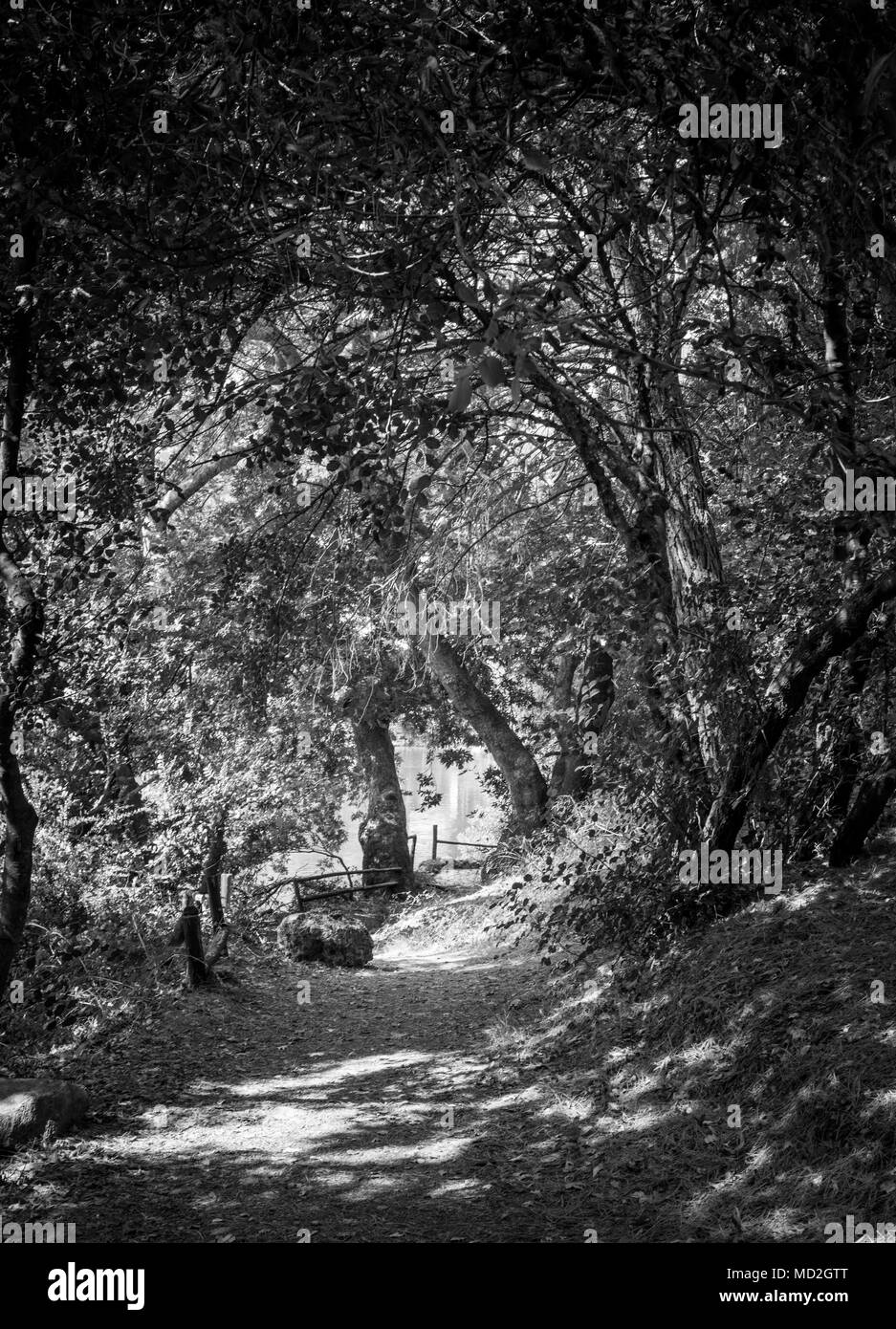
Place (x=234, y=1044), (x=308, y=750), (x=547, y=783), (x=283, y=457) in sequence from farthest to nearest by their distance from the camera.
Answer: (x=547, y=783), (x=308, y=750), (x=234, y=1044), (x=283, y=457)

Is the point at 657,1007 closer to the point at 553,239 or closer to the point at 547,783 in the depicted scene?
the point at 553,239

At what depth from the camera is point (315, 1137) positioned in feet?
20.1

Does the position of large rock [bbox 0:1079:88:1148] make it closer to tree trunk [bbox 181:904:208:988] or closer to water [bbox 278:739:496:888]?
tree trunk [bbox 181:904:208:988]

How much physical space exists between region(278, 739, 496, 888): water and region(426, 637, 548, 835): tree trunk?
11.6 feet

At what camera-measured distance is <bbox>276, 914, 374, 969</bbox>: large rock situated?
495 inches

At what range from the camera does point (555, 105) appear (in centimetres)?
504

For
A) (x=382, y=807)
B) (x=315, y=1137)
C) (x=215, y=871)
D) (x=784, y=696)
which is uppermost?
(x=784, y=696)

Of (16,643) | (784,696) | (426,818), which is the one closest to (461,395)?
(16,643)

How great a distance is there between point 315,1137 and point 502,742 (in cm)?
1071

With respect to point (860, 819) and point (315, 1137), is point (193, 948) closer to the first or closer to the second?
point (315, 1137)

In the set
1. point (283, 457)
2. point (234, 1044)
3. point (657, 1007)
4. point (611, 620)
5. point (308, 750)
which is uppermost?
point (283, 457)

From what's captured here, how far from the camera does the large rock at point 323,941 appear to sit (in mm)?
12570

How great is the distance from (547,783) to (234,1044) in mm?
9627
